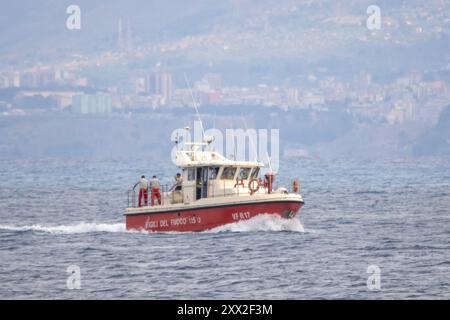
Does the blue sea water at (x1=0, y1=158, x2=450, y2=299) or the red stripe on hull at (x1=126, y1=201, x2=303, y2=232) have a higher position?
the red stripe on hull at (x1=126, y1=201, x2=303, y2=232)

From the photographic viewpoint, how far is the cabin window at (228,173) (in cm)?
6328

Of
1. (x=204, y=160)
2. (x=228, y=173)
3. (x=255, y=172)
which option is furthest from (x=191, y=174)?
(x=255, y=172)

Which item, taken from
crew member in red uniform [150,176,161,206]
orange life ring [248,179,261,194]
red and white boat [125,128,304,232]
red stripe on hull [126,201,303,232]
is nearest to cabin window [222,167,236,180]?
red and white boat [125,128,304,232]

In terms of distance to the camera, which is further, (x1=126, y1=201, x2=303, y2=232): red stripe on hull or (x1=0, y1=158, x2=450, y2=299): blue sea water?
(x1=126, y1=201, x2=303, y2=232): red stripe on hull

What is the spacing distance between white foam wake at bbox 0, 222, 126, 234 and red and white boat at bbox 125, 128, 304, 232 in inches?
183

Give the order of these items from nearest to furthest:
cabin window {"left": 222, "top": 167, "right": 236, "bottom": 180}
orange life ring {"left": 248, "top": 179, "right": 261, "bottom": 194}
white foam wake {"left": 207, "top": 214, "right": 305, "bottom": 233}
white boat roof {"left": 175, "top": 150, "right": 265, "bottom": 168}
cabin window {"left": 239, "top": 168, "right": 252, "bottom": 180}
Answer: orange life ring {"left": 248, "top": 179, "right": 261, "bottom": 194} → white foam wake {"left": 207, "top": 214, "right": 305, "bottom": 233} → white boat roof {"left": 175, "top": 150, "right": 265, "bottom": 168} → cabin window {"left": 222, "top": 167, "right": 236, "bottom": 180} → cabin window {"left": 239, "top": 168, "right": 252, "bottom": 180}

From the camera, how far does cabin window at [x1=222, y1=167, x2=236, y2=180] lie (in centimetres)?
6328

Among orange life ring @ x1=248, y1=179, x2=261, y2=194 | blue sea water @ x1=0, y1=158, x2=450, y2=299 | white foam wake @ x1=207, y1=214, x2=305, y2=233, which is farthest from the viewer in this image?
white foam wake @ x1=207, y1=214, x2=305, y2=233

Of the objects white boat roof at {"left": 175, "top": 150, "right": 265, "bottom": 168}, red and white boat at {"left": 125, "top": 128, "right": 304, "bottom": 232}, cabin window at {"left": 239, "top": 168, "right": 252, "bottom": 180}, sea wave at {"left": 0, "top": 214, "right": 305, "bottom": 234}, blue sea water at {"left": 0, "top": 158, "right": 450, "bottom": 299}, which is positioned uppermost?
white boat roof at {"left": 175, "top": 150, "right": 265, "bottom": 168}

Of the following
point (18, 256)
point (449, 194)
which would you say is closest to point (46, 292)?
point (18, 256)

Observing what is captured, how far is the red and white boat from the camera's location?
61.4m

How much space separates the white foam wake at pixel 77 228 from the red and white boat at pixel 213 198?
15.2 ft

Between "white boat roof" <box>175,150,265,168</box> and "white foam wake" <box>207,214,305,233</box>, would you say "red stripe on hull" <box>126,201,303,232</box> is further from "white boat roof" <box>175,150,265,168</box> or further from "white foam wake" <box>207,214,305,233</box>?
"white boat roof" <box>175,150,265,168</box>
